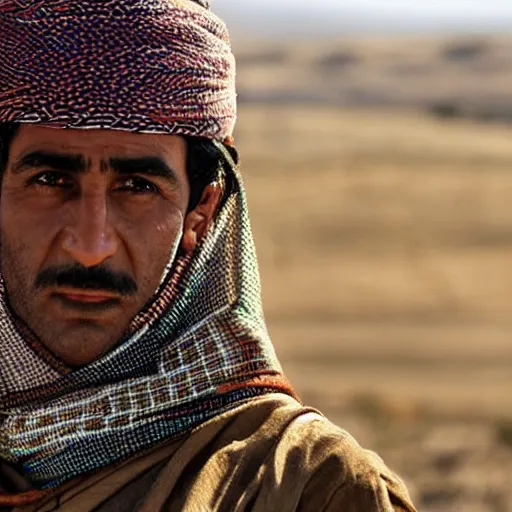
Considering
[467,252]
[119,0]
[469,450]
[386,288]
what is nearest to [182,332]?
[119,0]

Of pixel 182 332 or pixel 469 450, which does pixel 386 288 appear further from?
pixel 182 332

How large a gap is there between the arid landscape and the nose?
785 centimetres

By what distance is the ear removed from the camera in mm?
3125

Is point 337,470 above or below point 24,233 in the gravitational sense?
below

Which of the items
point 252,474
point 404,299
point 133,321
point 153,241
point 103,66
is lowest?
point 404,299

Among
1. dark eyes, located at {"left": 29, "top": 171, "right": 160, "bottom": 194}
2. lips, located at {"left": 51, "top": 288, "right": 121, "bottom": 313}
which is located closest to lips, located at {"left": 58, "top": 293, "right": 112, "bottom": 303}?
lips, located at {"left": 51, "top": 288, "right": 121, "bottom": 313}

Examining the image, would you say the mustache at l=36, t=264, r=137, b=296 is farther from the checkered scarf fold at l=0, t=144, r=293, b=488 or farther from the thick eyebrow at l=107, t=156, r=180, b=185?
the thick eyebrow at l=107, t=156, r=180, b=185

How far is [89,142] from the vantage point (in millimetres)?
2980

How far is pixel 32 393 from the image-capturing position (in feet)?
10.0

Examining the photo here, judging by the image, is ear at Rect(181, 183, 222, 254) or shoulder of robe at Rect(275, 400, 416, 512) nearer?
shoulder of robe at Rect(275, 400, 416, 512)

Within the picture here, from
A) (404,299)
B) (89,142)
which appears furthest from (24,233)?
(404,299)

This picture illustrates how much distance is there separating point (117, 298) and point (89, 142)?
0.32 meters

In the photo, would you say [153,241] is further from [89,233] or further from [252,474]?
[252,474]

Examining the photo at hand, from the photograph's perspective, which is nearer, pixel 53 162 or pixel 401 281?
pixel 53 162
